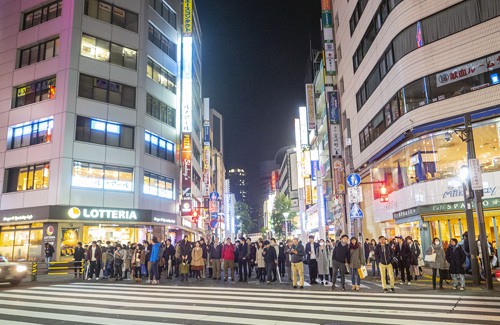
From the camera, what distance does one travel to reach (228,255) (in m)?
18.7

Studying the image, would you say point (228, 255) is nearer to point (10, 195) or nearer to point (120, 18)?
point (10, 195)

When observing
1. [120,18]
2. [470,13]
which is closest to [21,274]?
[120,18]

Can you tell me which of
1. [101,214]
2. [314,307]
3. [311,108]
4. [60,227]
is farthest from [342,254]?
[311,108]

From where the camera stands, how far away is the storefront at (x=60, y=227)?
85.4 feet

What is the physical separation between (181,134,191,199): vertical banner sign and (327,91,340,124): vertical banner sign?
13.3 m

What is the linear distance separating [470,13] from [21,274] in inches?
965

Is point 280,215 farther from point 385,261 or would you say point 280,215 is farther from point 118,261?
point 385,261

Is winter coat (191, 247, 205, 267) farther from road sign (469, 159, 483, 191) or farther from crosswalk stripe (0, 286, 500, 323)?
road sign (469, 159, 483, 191)

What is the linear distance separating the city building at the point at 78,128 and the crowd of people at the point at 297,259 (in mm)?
7202

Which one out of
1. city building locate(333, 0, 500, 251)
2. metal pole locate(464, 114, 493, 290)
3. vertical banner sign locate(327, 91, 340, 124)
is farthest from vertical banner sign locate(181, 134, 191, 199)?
metal pole locate(464, 114, 493, 290)

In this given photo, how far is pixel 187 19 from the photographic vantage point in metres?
39.1

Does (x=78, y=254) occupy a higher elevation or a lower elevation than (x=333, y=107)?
lower

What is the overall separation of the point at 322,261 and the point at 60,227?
740 inches

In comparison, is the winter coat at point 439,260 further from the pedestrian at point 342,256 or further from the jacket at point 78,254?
the jacket at point 78,254
